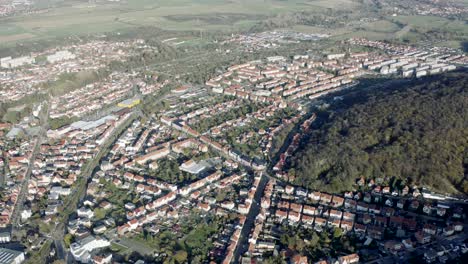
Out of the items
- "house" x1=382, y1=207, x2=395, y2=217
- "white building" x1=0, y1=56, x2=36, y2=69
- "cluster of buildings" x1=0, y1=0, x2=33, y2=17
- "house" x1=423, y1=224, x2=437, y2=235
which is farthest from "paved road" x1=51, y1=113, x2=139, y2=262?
"cluster of buildings" x1=0, y1=0, x2=33, y2=17

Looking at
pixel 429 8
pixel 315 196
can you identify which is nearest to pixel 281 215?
pixel 315 196

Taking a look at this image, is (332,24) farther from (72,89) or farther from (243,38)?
(72,89)

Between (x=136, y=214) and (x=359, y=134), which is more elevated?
(x=359, y=134)

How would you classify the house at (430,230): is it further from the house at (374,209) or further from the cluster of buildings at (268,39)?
the cluster of buildings at (268,39)

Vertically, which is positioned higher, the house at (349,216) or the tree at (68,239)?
the house at (349,216)

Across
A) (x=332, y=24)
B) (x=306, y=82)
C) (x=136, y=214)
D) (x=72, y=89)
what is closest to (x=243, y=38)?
(x=332, y=24)

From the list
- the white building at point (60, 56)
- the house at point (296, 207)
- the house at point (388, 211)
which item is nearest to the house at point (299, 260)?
the house at point (296, 207)
